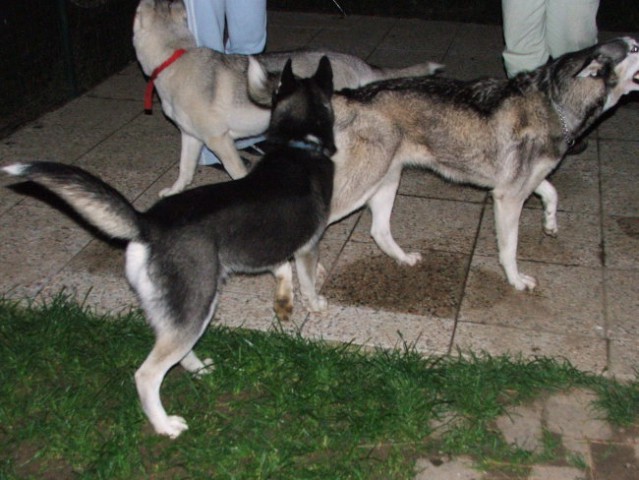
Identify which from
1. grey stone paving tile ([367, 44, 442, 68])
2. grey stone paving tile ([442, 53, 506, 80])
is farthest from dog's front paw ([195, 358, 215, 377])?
grey stone paving tile ([367, 44, 442, 68])

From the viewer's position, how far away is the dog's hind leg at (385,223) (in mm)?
5238

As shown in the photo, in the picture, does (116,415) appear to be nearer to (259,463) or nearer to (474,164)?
(259,463)

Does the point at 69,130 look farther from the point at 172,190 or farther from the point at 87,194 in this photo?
the point at 87,194

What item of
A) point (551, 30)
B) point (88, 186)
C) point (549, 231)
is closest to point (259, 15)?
point (551, 30)

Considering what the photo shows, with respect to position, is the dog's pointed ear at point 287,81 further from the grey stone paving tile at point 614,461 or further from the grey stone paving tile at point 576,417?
the grey stone paving tile at point 614,461

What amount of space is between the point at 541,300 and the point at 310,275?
1531mm

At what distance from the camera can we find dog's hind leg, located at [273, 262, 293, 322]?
15.3ft

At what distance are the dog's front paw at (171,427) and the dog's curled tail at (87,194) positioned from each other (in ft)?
3.25

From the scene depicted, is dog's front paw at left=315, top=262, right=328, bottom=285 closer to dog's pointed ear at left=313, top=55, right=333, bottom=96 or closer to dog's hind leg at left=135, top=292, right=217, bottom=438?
dog's pointed ear at left=313, top=55, right=333, bottom=96

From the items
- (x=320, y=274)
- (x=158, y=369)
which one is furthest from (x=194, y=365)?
(x=320, y=274)

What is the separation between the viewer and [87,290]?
5.03 meters

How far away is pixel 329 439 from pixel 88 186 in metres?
1.69

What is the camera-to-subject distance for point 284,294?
470 cm

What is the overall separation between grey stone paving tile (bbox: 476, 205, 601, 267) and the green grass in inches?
52.1
